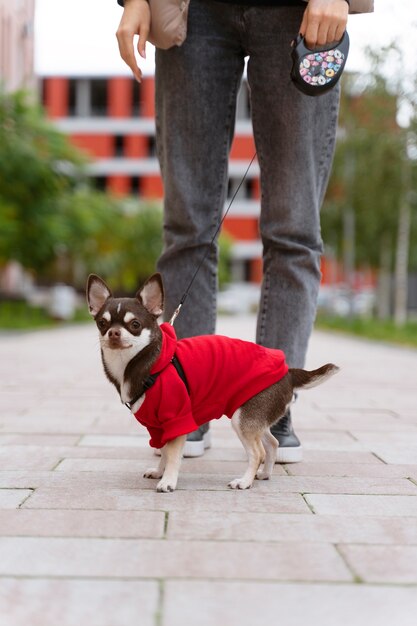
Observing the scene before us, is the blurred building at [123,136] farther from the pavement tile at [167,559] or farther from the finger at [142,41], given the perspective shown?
the pavement tile at [167,559]

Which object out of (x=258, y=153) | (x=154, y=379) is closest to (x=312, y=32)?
(x=258, y=153)

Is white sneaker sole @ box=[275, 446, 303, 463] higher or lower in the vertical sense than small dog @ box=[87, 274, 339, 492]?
lower

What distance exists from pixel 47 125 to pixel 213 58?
18.5 m

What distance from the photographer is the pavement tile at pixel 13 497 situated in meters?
2.81

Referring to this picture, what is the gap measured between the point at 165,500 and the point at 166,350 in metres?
0.55

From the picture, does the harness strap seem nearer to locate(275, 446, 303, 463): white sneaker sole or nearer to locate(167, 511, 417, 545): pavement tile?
locate(167, 511, 417, 545): pavement tile

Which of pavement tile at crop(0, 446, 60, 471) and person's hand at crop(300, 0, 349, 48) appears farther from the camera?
pavement tile at crop(0, 446, 60, 471)

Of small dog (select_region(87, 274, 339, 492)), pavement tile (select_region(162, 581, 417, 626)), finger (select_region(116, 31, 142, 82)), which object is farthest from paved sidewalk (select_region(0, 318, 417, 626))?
finger (select_region(116, 31, 142, 82))

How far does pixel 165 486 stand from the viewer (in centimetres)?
306

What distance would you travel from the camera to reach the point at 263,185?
373 cm

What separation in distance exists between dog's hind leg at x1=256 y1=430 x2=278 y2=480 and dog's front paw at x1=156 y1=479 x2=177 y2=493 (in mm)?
439

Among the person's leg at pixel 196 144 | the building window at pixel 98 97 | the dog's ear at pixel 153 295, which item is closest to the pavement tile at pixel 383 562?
the dog's ear at pixel 153 295

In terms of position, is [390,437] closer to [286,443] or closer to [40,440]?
[286,443]

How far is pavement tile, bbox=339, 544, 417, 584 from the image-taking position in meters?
2.11
